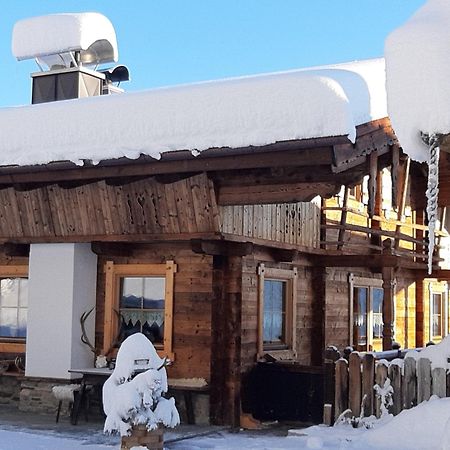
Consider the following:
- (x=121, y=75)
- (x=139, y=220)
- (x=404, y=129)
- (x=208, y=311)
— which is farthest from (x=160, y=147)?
(x=121, y=75)

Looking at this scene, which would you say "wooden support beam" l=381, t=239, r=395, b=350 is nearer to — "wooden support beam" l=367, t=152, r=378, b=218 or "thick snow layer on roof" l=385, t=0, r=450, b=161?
"wooden support beam" l=367, t=152, r=378, b=218

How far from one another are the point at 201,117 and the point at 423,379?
4.08 meters

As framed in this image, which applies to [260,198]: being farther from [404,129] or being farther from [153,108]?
[404,129]

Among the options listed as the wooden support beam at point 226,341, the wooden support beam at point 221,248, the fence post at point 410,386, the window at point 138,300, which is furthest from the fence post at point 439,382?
the window at point 138,300

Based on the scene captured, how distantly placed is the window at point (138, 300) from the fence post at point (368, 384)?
3252 millimetres

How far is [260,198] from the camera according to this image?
1084 centimetres

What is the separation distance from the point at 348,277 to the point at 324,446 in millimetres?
6670

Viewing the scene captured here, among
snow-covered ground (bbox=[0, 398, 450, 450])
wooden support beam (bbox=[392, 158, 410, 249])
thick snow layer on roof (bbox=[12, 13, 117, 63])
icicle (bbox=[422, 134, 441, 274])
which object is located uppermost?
thick snow layer on roof (bbox=[12, 13, 117, 63])

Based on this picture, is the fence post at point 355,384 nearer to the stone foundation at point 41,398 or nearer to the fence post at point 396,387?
the fence post at point 396,387

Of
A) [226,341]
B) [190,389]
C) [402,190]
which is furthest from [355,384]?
[402,190]

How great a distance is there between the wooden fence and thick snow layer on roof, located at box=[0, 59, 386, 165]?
272cm

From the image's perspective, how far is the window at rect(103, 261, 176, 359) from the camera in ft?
40.3

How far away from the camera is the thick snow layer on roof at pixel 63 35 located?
55.3 ft

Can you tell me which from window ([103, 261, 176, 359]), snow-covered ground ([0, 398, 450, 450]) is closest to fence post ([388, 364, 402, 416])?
snow-covered ground ([0, 398, 450, 450])
